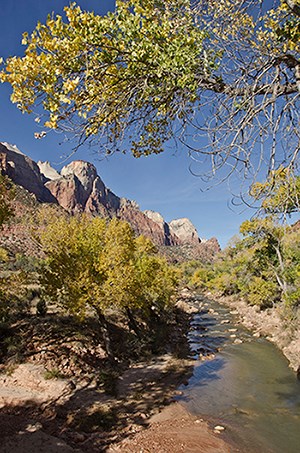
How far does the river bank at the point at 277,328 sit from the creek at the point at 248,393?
0.53m

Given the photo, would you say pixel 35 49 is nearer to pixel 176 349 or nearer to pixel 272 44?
pixel 272 44

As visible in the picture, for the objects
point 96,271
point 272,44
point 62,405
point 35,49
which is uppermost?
point 272,44

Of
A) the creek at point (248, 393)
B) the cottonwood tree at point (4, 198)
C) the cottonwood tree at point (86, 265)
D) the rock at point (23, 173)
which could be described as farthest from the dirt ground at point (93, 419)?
the rock at point (23, 173)

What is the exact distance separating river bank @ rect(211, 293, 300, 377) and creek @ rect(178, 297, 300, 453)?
525 millimetres

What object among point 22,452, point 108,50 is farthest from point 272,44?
point 22,452

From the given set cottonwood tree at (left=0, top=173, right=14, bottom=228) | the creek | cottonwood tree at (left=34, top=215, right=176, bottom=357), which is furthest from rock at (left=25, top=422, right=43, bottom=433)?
cottonwood tree at (left=0, top=173, right=14, bottom=228)

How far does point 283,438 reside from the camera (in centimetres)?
1058

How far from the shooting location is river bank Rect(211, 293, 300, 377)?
19211 mm

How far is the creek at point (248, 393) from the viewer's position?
10797 mm

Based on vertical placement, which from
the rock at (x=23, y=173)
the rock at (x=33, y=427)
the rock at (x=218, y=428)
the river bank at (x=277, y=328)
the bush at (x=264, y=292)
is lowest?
the rock at (x=33, y=427)

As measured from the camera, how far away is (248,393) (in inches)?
579

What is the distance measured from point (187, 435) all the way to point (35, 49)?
12.3 metres

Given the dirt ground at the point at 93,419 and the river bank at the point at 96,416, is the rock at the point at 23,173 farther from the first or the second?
the dirt ground at the point at 93,419

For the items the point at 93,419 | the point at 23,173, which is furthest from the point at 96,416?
the point at 23,173
